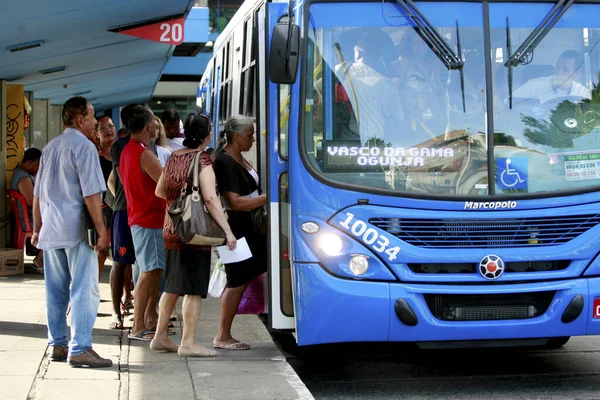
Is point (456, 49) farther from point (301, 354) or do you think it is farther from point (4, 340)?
point (4, 340)

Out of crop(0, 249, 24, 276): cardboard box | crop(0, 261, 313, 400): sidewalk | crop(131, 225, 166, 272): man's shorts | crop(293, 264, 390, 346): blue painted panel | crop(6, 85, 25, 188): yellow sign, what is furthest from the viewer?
crop(6, 85, 25, 188): yellow sign

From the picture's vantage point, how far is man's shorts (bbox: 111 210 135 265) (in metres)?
8.81

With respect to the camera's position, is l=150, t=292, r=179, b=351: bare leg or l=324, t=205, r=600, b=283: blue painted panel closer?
l=324, t=205, r=600, b=283: blue painted panel

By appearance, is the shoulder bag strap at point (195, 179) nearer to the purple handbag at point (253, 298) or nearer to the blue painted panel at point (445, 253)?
the blue painted panel at point (445, 253)

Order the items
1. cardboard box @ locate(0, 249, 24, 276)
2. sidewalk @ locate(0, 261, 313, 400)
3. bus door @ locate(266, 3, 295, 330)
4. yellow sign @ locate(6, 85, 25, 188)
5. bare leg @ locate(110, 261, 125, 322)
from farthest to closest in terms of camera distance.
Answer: yellow sign @ locate(6, 85, 25, 188) < cardboard box @ locate(0, 249, 24, 276) < bare leg @ locate(110, 261, 125, 322) < bus door @ locate(266, 3, 295, 330) < sidewalk @ locate(0, 261, 313, 400)

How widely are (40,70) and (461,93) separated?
10812mm

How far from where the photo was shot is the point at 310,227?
6.88m

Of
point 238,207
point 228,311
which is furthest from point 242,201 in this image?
point 228,311

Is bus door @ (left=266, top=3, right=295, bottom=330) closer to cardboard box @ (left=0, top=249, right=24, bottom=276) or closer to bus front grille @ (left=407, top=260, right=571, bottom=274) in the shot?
bus front grille @ (left=407, top=260, right=571, bottom=274)

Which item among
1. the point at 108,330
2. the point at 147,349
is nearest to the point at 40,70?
the point at 108,330

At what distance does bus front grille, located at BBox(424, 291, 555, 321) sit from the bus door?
3.39ft

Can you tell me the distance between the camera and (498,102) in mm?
7062

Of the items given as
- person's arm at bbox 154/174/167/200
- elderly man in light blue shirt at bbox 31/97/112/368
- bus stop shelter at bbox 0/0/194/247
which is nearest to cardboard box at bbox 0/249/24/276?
bus stop shelter at bbox 0/0/194/247

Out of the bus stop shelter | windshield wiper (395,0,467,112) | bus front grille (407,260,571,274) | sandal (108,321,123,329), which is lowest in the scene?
sandal (108,321,123,329)
